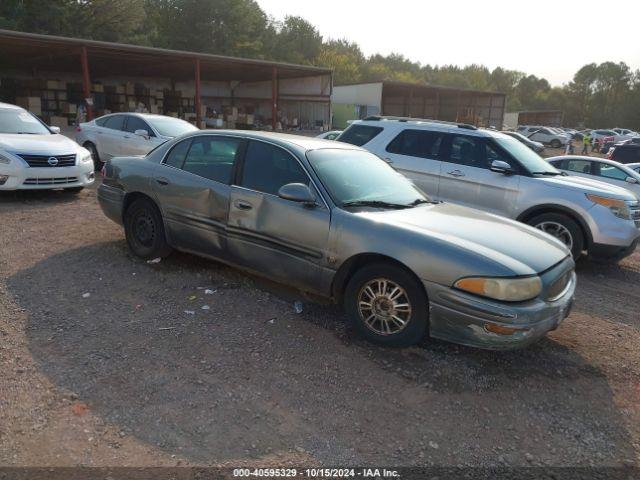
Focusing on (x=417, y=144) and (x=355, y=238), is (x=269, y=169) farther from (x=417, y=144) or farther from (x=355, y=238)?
(x=417, y=144)

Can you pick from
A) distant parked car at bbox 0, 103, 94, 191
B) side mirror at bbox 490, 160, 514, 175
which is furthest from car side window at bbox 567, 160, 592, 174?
distant parked car at bbox 0, 103, 94, 191

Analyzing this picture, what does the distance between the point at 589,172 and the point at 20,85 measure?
2861cm

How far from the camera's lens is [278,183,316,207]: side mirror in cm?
Answer: 405

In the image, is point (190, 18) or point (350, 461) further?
point (190, 18)

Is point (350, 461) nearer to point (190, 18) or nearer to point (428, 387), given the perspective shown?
point (428, 387)

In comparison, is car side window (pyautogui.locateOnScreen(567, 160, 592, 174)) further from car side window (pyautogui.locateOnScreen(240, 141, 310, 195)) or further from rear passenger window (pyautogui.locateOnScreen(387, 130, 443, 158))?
car side window (pyautogui.locateOnScreen(240, 141, 310, 195))

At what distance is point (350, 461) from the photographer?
2674 mm

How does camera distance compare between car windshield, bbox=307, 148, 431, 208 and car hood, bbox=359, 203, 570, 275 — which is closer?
car hood, bbox=359, 203, 570, 275

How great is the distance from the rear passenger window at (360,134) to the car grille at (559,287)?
4.74m

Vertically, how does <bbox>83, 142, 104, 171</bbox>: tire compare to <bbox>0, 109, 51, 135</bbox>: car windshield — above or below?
below

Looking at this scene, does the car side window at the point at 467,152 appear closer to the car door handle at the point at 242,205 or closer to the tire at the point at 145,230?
the car door handle at the point at 242,205

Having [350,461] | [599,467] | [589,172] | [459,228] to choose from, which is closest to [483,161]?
[459,228]

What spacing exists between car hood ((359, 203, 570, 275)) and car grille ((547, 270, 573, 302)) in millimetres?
138

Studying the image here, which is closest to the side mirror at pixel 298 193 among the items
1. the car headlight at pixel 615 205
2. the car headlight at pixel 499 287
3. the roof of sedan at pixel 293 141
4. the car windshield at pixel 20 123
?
the roof of sedan at pixel 293 141
